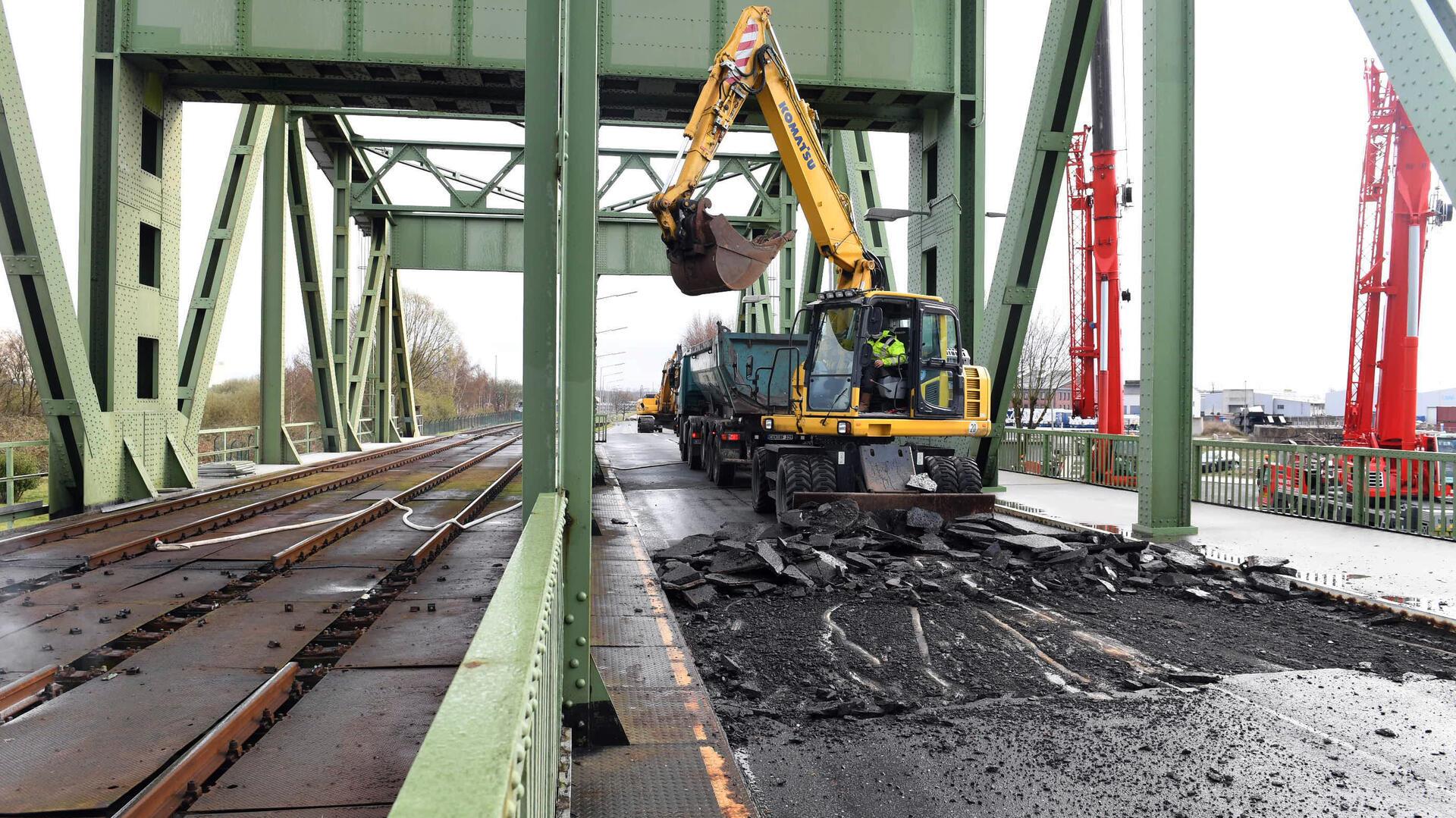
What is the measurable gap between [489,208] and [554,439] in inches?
915

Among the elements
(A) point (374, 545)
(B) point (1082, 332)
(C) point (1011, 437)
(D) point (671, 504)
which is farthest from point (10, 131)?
(B) point (1082, 332)

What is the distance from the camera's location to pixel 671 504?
49.1 ft

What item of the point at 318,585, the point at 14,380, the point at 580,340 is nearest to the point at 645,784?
the point at 580,340

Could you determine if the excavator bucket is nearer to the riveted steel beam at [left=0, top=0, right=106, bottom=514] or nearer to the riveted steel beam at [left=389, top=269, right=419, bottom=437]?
the riveted steel beam at [left=0, top=0, right=106, bottom=514]

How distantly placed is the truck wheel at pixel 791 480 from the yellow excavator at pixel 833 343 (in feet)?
0.05

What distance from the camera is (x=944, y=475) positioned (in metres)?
11.9

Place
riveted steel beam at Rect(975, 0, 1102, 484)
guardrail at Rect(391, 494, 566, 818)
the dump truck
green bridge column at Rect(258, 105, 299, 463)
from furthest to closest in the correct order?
green bridge column at Rect(258, 105, 299, 463), the dump truck, riveted steel beam at Rect(975, 0, 1102, 484), guardrail at Rect(391, 494, 566, 818)

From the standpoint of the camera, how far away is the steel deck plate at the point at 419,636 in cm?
548

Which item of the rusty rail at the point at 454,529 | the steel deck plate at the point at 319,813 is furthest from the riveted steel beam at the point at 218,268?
the steel deck plate at the point at 319,813

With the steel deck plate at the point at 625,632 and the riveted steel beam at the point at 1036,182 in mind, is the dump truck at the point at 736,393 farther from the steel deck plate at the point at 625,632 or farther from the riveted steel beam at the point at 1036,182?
the steel deck plate at the point at 625,632

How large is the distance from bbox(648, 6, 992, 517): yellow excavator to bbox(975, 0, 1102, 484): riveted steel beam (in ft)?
4.85

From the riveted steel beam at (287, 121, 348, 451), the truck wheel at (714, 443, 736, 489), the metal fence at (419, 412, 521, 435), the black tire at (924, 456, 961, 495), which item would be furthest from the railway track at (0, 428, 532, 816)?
the metal fence at (419, 412, 521, 435)

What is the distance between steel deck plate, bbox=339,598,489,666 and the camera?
548 centimetres

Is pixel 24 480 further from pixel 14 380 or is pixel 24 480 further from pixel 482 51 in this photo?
pixel 14 380
